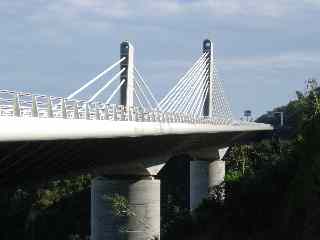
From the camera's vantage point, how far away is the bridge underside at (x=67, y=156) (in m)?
24.2

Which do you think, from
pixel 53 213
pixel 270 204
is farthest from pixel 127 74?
pixel 53 213

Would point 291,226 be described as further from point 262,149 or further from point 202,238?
point 262,149

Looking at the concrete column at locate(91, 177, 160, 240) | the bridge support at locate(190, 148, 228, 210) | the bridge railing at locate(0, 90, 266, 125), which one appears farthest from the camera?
the bridge support at locate(190, 148, 228, 210)

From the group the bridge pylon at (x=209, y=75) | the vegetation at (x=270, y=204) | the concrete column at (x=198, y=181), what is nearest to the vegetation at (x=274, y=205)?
the vegetation at (x=270, y=204)

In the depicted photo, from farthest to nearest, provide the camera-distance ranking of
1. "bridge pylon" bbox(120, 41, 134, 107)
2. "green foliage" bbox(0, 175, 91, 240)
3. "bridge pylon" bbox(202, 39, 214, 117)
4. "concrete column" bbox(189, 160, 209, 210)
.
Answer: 1. "green foliage" bbox(0, 175, 91, 240)
2. "bridge pylon" bbox(202, 39, 214, 117)
3. "concrete column" bbox(189, 160, 209, 210)
4. "bridge pylon" bbox(120, 41, 134, 107)

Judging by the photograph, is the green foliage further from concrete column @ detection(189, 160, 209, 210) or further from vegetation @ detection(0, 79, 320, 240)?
vegetation @ detection(0, 79, 320, 240)

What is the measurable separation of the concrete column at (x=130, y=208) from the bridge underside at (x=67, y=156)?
1426 mm

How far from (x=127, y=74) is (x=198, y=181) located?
34.9 m

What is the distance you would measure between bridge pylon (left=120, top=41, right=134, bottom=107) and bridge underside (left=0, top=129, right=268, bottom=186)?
2363 millimetres

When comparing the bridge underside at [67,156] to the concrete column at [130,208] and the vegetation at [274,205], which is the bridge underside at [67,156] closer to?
the concrete column at [130,208]

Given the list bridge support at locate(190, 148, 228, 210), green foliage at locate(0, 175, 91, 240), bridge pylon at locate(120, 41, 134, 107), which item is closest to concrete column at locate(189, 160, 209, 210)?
bridge support at locate(190, 148, 228, 210)

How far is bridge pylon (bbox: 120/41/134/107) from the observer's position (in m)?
39.7

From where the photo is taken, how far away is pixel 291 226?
38.9m

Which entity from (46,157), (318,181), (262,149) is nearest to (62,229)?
(262,149)
